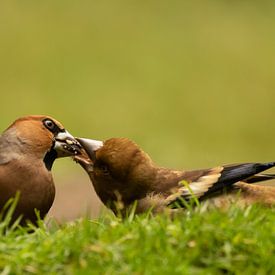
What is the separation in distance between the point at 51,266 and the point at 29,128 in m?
2.13

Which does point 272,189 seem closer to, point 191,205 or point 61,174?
point 191,205

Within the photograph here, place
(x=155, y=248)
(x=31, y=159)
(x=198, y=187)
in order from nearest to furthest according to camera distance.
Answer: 1. (x=155, y=248)
2. (x=198, y=187)
3. (x=31, y=159)

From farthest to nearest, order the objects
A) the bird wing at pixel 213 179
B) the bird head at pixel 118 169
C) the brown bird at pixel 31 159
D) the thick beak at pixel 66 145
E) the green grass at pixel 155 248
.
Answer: the thick beak at pixel 66 145 < the bird head at pixel 118 169 < the bird wing at pixel 213 179 < the brown bird at pixel 31 159 < the green grass at pixel 155 248

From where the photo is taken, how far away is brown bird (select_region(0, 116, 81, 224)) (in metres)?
7.43

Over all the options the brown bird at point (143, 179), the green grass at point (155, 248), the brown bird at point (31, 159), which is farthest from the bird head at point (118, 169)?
the green grass at point (155, 248)

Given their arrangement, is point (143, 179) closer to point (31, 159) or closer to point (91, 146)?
point (91, 146)

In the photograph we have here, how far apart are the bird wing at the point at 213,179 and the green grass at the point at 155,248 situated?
105cm

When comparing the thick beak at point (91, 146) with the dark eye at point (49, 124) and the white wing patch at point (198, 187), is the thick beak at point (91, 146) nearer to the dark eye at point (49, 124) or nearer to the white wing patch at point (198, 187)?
the dark eye at point (49, 124)

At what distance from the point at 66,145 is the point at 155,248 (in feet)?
6.91

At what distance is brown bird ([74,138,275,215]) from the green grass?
116 cm

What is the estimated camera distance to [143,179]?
7.77 metres

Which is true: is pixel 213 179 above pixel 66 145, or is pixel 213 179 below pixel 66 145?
below

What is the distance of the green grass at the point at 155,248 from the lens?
592 cm

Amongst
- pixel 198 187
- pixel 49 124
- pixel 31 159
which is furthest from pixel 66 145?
pixel 198 187
